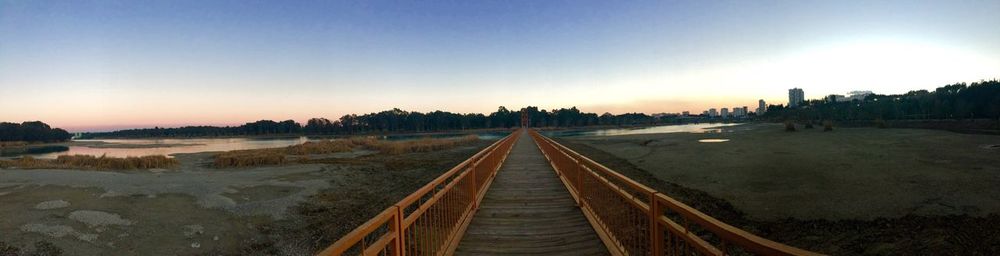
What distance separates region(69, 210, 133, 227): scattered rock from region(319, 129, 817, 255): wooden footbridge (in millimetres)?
6260

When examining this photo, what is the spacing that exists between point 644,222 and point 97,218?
12953 millimetres

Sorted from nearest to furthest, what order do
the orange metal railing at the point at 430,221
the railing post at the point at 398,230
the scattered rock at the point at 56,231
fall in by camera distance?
the orange metal railing at the point at 430,221, the railing post at the point at 398,230, the scattered rock at the point at 56,231

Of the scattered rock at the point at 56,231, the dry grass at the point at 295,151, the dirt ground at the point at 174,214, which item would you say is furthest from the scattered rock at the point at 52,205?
the dry grass at the point at 295,151

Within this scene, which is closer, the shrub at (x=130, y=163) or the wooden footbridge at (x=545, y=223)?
the wooden footbridge at (x=545, y=223)

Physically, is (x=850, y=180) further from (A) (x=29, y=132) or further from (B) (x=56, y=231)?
(A) (x=29, y=132)

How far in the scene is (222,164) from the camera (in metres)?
27.1

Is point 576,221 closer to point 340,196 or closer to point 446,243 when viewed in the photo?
point 446,243

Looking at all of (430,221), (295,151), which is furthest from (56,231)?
(295,151)

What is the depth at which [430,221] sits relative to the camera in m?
5.22

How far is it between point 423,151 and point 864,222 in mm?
34622

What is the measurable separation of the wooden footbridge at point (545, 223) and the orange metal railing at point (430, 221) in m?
0.01

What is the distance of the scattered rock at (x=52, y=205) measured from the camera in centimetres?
1114

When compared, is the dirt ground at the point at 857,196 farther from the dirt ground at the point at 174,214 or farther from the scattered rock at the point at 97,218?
the scattered rock at the point at 97,218

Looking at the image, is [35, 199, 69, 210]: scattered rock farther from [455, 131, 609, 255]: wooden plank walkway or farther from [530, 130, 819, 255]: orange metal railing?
[530, 130, 819, 255]: orange metal railing
